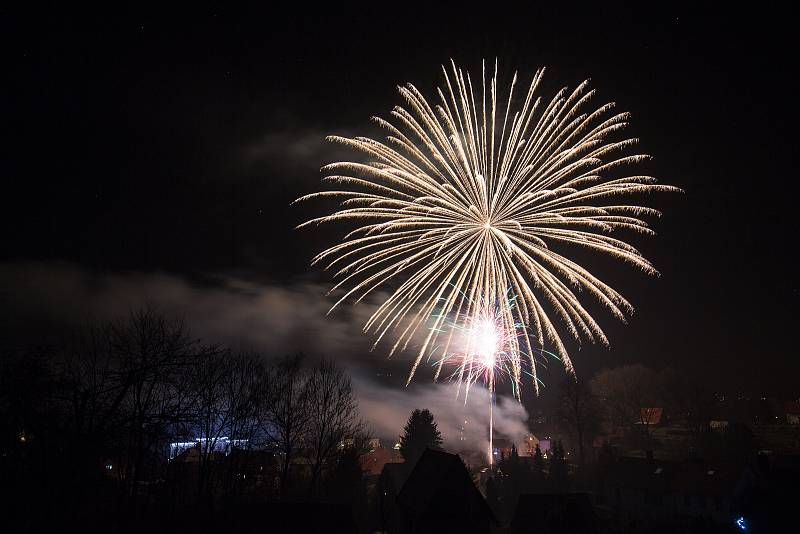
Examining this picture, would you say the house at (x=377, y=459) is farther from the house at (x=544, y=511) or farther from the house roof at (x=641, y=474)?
the house at (x=544, y=511)

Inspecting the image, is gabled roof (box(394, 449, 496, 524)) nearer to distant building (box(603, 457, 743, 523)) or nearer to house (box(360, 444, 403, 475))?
distant building (box(603, 457, 743, 523))

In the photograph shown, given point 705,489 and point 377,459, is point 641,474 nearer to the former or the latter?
point 705,489

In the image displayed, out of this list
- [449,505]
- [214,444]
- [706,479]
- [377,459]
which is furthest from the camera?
[377,459]

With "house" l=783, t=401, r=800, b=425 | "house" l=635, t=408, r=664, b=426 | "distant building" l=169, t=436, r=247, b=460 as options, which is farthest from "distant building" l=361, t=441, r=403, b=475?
"house" l=783, t=401, r=800, b=425

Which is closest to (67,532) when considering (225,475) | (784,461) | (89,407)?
(89,407)

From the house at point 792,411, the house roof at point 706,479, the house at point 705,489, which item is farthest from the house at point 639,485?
the house at point 792,411

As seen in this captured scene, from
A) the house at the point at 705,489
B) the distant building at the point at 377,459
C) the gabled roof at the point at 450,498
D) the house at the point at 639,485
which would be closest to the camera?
the gabled roof at the point at 450,498

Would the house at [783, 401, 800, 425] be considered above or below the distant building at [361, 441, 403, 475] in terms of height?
above

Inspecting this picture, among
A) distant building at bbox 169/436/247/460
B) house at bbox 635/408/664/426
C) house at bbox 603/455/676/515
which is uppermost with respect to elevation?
house at bbox 635/408/664/426

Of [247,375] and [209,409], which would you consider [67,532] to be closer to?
[209,409]

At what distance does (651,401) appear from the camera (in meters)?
110

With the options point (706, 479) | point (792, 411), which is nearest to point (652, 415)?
point (792, 411)

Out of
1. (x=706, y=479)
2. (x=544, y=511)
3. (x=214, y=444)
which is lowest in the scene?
(x=544, y=511)

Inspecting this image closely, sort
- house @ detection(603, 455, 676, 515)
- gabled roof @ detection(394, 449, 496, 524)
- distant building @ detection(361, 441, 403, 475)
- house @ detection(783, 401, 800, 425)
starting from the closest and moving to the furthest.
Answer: gabled roof @ detection(394, 449, 496, 524), house @ detection(603, 455, 676, 515), distant building @ detection(361, 441, 403, 475), house @ detection(783, 401, 800, 425)
